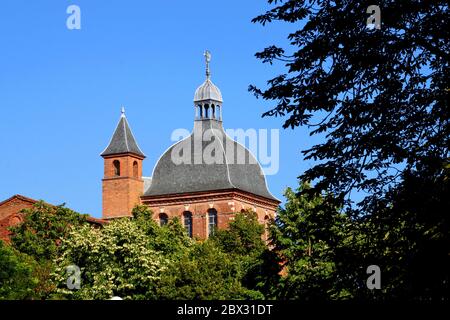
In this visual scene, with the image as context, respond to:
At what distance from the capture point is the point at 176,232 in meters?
81.8

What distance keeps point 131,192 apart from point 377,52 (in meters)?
84.3

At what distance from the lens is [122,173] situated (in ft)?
350

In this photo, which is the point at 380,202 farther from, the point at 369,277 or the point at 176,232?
the point at 176,232

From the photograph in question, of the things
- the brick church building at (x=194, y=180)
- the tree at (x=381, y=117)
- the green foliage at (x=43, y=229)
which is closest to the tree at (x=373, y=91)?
the tree at (x=381, y=117)

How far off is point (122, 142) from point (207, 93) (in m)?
8.84

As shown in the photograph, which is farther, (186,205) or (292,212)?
(186,205)

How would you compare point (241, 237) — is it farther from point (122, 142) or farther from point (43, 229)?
point (43, 229)

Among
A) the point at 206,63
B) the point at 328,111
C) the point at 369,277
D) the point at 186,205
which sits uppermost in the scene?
the point at 206,63

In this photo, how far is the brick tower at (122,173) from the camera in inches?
4117

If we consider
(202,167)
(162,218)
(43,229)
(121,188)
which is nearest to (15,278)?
(43,229)

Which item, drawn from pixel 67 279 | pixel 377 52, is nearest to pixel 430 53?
pixel 377 52

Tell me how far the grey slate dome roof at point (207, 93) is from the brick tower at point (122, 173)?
6878 millimetres

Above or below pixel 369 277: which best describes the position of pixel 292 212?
above

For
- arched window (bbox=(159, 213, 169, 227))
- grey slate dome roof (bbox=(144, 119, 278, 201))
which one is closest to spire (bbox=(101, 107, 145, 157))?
grey slate dome roof (bbox=(144, 119, 278, 201))
